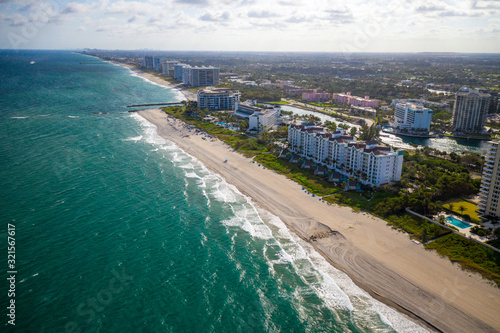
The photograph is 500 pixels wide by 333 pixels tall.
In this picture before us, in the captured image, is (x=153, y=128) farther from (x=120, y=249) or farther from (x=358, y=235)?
(x=358, y=235)

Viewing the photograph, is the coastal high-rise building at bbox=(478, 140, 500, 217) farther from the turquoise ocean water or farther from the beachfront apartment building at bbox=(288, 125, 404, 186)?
the turquoise ocean water

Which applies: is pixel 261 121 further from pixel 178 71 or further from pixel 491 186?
pixel 178 71

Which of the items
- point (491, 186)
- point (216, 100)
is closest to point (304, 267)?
point (491, 186)

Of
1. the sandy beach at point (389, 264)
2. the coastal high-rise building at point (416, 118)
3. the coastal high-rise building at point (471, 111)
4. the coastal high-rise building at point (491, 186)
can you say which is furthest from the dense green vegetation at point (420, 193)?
the coastal high-rise building at point (471, 111)

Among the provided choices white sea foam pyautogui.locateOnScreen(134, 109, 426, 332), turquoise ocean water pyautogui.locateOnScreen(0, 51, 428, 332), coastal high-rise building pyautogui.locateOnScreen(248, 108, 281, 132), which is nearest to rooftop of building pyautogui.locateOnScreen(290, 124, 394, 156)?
coastal high-rise building pyautogui.locateOnScreen(248, 108, 281, 132)

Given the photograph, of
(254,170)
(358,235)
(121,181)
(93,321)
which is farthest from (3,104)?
(358,235)
